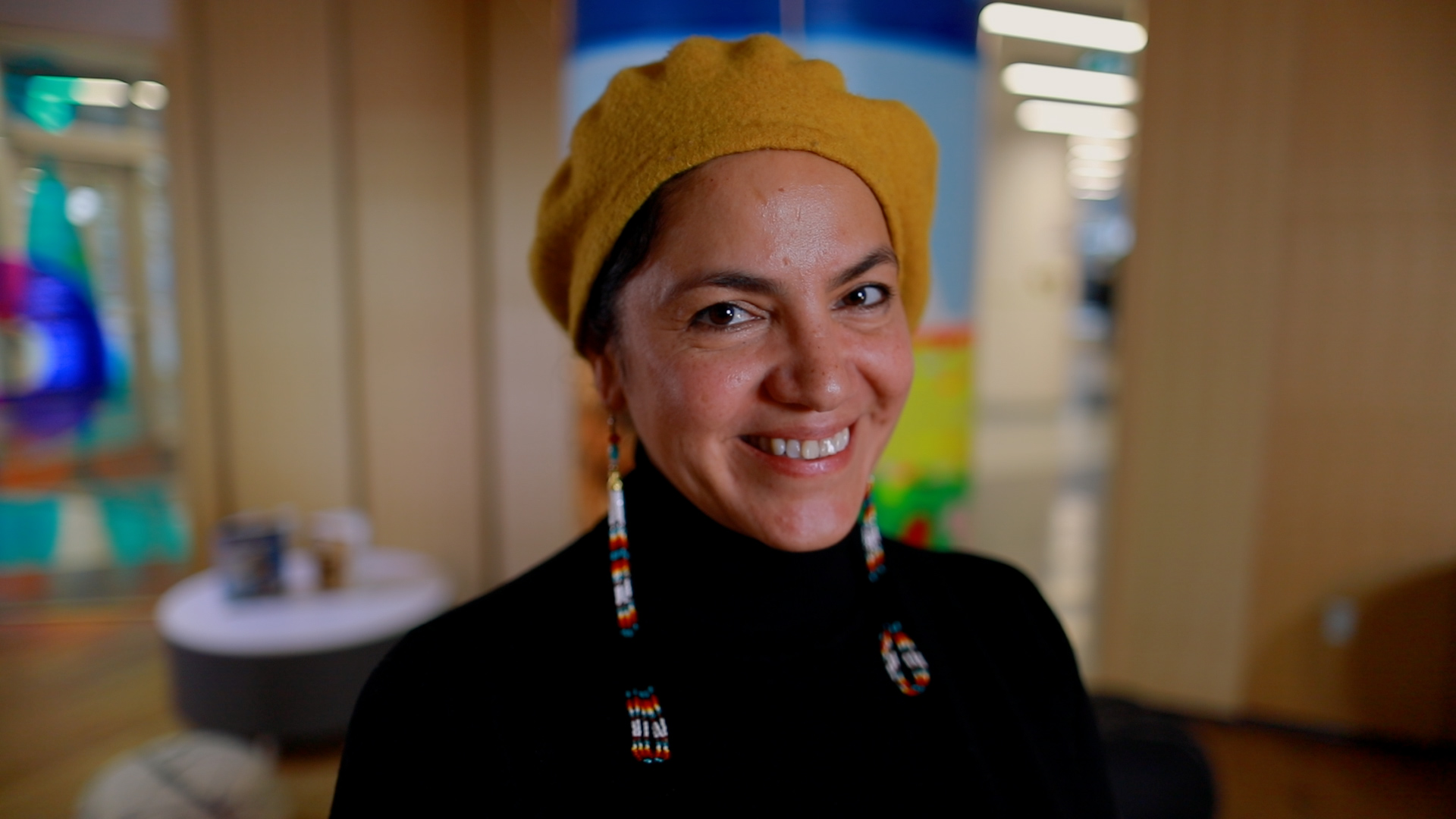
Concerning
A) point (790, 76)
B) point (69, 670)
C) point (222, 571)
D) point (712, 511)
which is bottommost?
point (69, 670)

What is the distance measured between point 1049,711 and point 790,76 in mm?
778

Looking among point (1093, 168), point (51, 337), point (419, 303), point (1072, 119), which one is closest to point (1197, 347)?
point (1093, 168)

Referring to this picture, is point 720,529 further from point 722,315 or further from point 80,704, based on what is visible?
point 80,704

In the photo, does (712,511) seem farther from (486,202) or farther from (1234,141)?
(486,202)

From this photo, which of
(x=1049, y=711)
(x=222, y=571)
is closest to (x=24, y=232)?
(x=222, y=571)

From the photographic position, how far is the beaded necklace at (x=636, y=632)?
816 mm

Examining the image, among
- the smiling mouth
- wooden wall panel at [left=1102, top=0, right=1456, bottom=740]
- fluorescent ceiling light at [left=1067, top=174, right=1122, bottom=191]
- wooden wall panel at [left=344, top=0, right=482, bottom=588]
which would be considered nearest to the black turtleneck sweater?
the smiling mouth

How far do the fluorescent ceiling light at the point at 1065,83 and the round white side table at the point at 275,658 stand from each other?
2896mm

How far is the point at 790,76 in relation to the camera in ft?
2.61

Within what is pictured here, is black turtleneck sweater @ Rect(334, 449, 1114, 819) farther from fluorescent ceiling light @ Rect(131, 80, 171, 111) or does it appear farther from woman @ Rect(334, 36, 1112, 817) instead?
fluorescent ceiling light @ Rect(131, 80, 171, 111)

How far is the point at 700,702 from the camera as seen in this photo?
855 millimetres

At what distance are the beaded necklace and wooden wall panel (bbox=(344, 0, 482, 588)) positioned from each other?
7.46ft

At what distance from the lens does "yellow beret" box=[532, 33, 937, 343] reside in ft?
2.55

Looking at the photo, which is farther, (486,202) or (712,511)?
(486,202)
